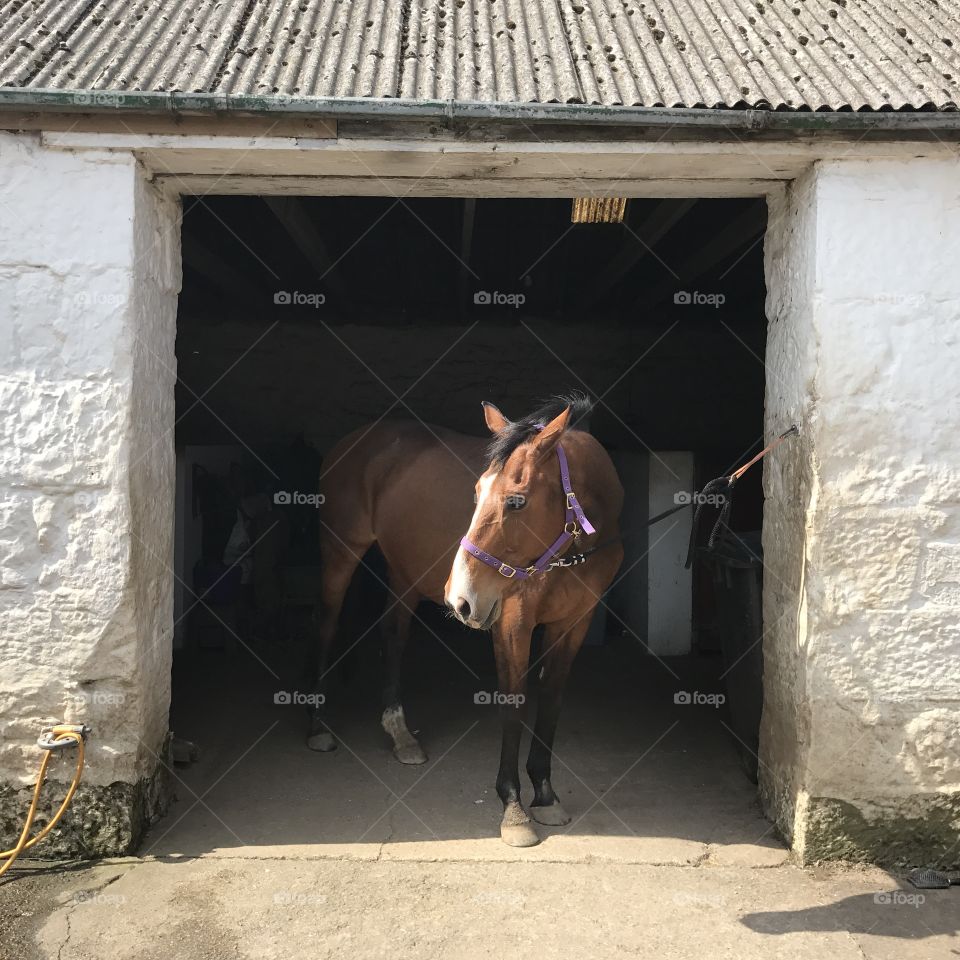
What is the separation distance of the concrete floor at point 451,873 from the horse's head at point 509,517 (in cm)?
119

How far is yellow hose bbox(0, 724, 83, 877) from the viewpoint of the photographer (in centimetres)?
394

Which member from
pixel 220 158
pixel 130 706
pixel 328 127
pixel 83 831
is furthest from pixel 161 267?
pixel 83 831

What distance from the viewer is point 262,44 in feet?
15.0

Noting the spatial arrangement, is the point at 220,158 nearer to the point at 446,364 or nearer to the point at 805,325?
the point at 805,325

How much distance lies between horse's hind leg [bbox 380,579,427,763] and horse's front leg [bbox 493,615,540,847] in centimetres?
96

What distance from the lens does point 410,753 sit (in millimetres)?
5445

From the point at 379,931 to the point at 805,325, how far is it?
318cm
